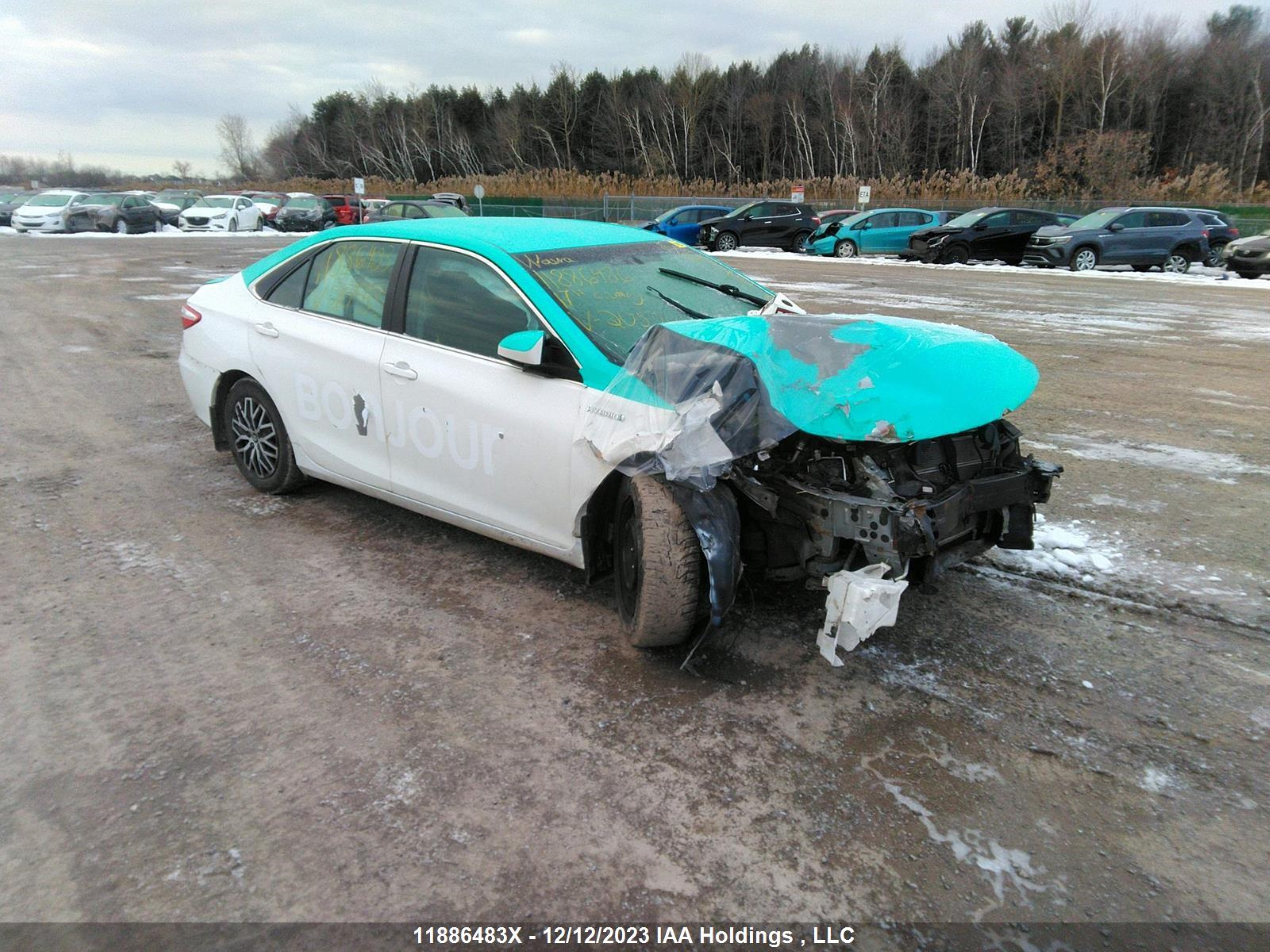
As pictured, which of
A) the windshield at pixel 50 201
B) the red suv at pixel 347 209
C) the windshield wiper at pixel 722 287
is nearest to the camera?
the windshield wiper at pixel 722 287

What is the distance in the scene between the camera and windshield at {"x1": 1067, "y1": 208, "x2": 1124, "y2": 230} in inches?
846

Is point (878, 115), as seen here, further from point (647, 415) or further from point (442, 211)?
point (647, 415)

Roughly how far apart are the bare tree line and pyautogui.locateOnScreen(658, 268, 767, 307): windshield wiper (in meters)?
41.7

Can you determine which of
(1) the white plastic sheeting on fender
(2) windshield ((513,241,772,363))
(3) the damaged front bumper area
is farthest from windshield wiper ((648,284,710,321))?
(1) the white plastic sheeting on fender

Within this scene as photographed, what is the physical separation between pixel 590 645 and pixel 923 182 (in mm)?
42744

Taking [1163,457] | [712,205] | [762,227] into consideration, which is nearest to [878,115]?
[712,205]

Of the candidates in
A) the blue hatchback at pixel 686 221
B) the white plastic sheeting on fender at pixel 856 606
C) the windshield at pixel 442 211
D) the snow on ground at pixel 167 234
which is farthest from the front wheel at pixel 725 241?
the white plastic sheeting on fender at pixel 856 606

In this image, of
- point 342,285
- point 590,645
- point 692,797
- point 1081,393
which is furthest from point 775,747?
point 1081,393

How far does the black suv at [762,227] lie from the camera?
2686 centimetres

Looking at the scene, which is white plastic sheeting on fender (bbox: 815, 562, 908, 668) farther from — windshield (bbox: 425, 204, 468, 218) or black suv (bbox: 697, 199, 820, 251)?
black suv (bbox: 697, 199, 820, 251)

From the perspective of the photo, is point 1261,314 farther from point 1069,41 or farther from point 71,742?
point 1069,41

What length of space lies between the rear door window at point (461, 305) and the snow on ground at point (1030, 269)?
760 inches

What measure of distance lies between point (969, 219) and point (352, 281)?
2335cm

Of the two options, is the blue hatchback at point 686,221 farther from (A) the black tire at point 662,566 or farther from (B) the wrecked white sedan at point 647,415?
(A) the black tire at point 662,566
